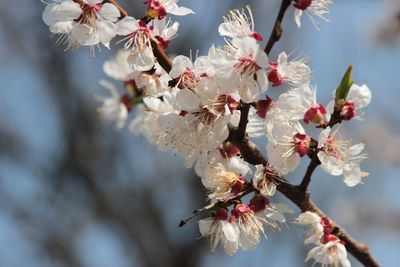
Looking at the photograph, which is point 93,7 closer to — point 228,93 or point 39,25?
point 228,93

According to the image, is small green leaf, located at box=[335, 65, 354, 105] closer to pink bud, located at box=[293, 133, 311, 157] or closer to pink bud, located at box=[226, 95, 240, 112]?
pink bud, located at box=[293, 133, 311, 157]

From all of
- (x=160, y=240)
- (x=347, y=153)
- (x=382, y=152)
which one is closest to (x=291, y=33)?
(x=382, y=152)

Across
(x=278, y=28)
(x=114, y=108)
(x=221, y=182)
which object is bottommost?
(x=114, y=108)

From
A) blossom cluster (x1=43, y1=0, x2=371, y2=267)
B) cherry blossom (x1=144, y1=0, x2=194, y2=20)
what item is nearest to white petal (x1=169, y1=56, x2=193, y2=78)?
blossom cluster (x1=43, y1=0, x2=371, y2=267)

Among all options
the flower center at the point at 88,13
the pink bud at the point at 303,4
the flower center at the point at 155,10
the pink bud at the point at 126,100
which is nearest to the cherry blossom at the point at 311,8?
the pink bud at the point at 303,4

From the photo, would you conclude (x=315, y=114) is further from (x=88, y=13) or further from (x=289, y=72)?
(x=88, y=13)

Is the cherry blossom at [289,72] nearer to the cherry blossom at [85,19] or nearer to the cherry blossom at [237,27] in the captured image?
the cherry blossom at [237,27]

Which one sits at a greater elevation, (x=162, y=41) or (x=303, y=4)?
(x=303, y=4)

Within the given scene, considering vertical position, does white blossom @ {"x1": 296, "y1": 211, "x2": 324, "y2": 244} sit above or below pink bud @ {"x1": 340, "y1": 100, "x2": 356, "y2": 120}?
below

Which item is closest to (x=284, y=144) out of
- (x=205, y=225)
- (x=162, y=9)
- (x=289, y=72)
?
(x=289, y=72)
